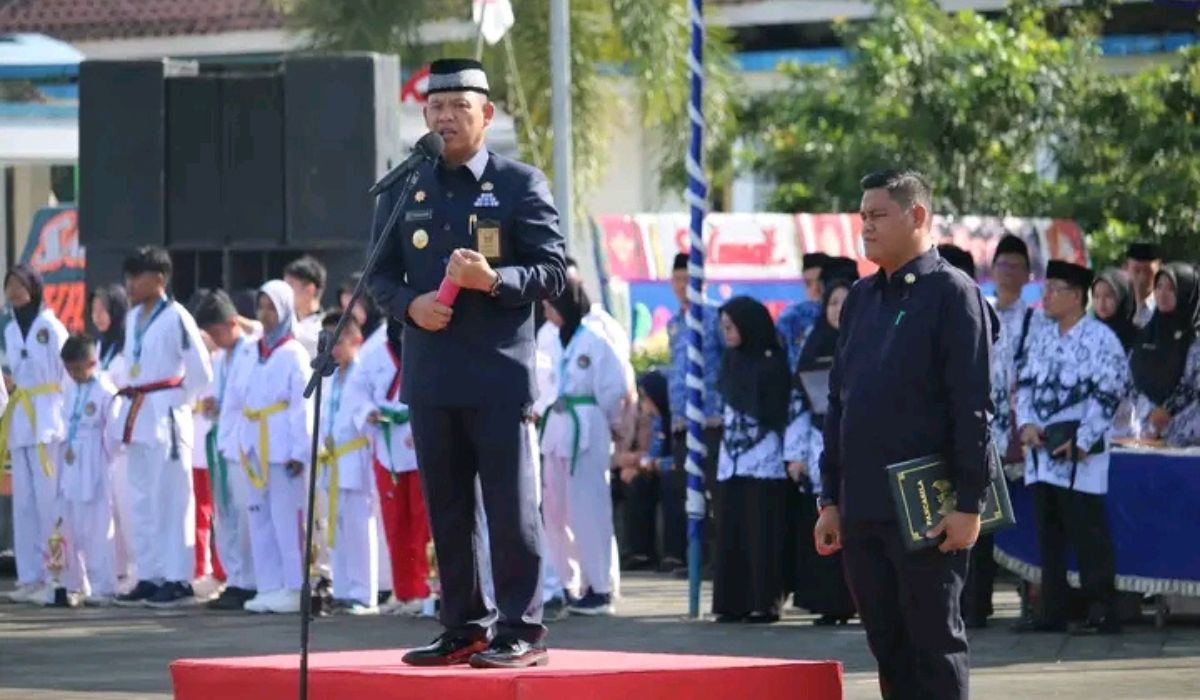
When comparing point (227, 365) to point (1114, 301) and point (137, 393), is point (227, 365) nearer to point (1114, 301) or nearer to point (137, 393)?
point (137, 393)

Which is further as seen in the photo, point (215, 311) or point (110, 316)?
point (110, 316)

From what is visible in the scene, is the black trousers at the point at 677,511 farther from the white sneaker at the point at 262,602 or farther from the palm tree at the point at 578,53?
the palm tree at the point at 578,53

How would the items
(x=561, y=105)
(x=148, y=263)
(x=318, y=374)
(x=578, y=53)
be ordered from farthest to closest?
(x=578, y=53) → (x=561, y=105) → (x=148, y=263) → (x=318, y=374)

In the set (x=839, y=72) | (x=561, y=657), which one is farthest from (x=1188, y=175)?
(x=561, y=657)

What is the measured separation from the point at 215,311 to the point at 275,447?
0.94 metres

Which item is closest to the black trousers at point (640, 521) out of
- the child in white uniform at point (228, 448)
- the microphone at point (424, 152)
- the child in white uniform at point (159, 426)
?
the child in white uniform at point (228, 448)

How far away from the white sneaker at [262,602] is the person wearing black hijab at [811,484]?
3218 millimetres

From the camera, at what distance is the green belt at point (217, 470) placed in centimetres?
1820

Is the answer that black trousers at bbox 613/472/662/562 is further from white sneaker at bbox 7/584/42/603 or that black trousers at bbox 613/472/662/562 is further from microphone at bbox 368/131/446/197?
microphone at bbox 368/131/446/197

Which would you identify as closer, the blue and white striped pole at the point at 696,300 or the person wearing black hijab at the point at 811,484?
the person wearing black hijab at the point at 811,484

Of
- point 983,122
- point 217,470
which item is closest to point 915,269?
point 217,470

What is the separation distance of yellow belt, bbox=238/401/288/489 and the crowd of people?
2cm

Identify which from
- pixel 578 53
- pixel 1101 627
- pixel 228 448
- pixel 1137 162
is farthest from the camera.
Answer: pixel 578 53

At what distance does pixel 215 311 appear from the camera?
698 inches
